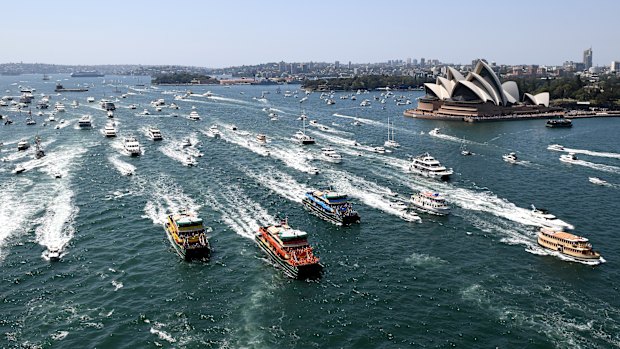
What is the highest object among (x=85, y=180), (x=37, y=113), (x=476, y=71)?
(x=476, y=71)

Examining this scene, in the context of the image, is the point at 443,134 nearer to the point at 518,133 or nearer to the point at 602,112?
the point at 518,133

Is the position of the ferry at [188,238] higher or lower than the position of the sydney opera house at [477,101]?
lower

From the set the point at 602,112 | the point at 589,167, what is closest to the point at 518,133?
the point at 589,167

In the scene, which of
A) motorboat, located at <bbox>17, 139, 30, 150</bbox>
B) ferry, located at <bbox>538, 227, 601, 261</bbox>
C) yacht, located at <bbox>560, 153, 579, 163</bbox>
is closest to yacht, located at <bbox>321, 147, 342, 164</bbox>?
yacht, located at <bbox>560, 153, 579, 163</bbox>

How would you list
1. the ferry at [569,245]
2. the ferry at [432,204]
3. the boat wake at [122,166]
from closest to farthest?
the ferry at [569,245], the ferry at [432,204], the boat wake at [122,166]

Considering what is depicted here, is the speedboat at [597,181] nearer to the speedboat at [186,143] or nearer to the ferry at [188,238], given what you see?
the ferry at [188,238]

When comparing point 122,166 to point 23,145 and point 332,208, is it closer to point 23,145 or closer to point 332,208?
point 23,145

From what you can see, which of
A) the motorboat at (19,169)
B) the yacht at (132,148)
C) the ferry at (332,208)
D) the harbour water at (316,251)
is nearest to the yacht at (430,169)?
the harbour water at (316,251)
